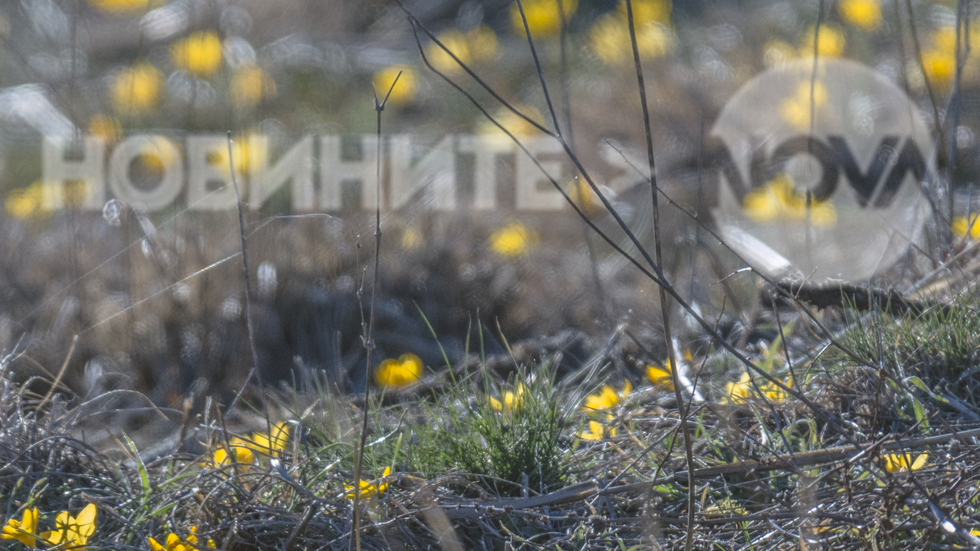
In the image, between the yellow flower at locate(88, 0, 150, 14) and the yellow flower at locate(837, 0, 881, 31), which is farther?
the yellow flower at locate(88, 0, 150, 14)

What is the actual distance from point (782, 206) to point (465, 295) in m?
1.25

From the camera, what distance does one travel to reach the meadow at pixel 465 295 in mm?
1270

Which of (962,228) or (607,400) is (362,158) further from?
(962,228)

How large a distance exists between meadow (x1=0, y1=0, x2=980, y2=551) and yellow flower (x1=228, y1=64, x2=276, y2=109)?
0.02 m

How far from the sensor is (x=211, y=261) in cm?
279

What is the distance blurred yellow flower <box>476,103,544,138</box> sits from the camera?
4203 millimetres

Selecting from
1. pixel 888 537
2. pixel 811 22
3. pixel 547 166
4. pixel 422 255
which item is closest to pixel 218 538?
pixel 888 537

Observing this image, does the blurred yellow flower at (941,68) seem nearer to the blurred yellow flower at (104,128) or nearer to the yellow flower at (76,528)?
the blurred yellow flower at (104,128)

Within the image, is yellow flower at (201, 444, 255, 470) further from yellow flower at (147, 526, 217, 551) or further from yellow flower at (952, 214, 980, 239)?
yellow flower at (952, 214, 980, 239)

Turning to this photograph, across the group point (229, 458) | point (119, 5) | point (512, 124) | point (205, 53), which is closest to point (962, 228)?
point (229, 458)

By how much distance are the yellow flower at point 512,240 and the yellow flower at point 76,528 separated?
7.09 ft

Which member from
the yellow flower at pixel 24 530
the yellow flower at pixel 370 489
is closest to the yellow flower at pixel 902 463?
the yellow flower at pixel 370 489

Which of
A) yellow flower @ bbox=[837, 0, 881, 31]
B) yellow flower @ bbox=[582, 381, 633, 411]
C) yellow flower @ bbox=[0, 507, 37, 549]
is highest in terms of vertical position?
yellow flower @ bbox=[837, 0, 881, 31]

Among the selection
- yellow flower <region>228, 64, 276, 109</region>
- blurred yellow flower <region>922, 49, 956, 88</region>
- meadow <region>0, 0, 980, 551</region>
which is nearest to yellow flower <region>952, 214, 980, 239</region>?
meadow <region>0, 0, 980, 551</region>
